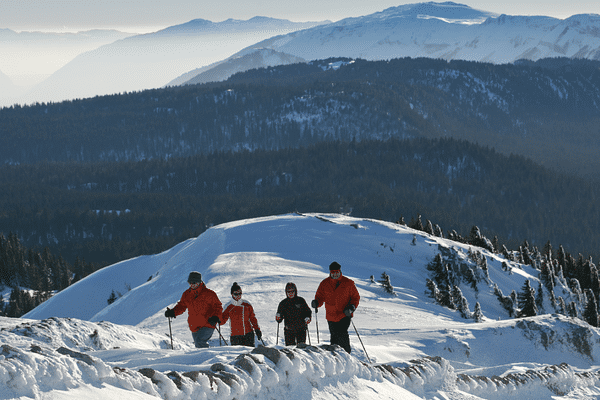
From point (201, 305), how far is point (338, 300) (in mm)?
3064

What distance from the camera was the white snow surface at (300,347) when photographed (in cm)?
809

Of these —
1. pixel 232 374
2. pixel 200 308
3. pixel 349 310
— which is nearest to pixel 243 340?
pixel 200 308

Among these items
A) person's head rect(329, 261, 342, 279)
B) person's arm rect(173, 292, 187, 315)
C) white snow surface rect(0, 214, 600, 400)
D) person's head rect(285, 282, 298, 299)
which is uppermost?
person's head rect(329, 261, 342, 279)

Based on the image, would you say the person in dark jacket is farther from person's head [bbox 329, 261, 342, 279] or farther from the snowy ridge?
the snowy ridge

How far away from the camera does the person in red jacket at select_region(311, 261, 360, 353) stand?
12.8 metres

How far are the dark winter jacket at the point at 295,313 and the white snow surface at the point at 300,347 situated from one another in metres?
1.30

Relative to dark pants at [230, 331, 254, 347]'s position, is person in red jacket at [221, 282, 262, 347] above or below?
above

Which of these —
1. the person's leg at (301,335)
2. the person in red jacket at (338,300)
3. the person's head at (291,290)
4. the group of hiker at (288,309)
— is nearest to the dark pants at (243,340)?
the group of hiker at (288,309)

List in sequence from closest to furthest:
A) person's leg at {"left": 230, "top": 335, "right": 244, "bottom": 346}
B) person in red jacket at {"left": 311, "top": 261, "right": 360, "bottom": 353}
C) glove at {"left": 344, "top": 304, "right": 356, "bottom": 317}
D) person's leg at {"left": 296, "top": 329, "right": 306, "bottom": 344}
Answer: glove at {"left": 344, "top": 304, "right": 356, "bottom": 317}, person in red jacket at {"left": 311, "top": 261, "right": 360, "bottom": 353}, person's leg at {"left": 296, "top": 329, "right": 306, "bottom": 344}, person's leg at {"left": 230, "top": 335, "right": 244, "bottom": 346}

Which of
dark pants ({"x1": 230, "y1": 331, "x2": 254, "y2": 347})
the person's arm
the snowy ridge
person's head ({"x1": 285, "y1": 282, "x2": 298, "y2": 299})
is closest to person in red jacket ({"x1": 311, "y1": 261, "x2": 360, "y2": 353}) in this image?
person's head ({"x1": 285, "y1": 282, "x2": 298, "y2": 299})

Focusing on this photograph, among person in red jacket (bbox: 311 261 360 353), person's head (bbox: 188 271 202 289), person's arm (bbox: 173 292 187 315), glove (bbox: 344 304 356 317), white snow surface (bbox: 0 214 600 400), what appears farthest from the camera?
person's arm (bbox: 173 292 187 315)

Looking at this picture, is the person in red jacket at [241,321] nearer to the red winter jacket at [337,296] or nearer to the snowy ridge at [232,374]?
the red winter jacket at [337,296]

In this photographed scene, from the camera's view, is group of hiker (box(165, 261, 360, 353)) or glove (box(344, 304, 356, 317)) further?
group of hiker (box(165, 261, 360, 353))

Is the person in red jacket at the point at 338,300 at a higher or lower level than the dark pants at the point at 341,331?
higher
